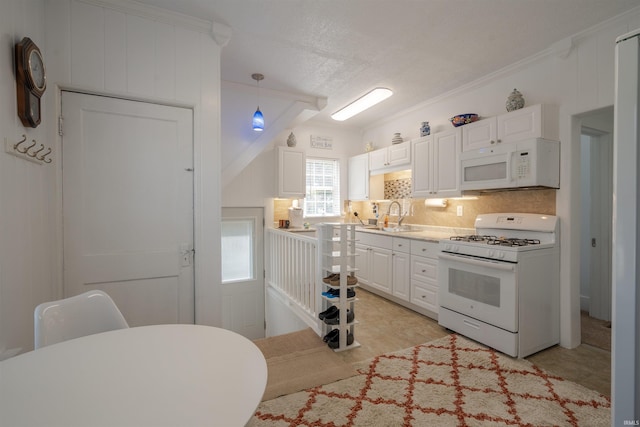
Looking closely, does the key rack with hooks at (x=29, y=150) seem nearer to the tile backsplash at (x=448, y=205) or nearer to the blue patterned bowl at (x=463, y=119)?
the tile backsplash at (x=448, y=205)

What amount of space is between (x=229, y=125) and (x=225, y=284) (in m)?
2.24

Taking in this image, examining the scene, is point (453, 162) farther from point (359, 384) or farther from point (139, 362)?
point (139, 362)

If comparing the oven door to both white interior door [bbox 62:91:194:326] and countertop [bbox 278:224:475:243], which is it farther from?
white interior door [bbox 62:91:194:326]

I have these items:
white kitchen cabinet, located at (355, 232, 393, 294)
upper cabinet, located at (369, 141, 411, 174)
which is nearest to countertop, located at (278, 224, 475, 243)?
white kitchen cabinet, located at (355, 232, 393, 294)

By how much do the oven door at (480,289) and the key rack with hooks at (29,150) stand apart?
3.24 meters

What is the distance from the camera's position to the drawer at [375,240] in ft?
12.8

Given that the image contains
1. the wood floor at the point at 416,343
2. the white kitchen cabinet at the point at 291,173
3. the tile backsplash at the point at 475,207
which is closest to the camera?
the wood floor at the point at 416,343

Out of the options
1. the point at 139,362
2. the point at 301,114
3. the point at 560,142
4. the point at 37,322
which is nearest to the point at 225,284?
the point at 301,114

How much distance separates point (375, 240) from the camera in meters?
4.18

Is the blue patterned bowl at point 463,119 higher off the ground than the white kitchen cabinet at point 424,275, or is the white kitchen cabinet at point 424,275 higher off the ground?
the blue patterned bowl at point 463,119

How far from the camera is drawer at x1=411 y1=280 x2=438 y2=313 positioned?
3.23 meters

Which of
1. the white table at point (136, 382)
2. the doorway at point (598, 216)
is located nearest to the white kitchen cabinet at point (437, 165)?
the doorway at point (598, 216)

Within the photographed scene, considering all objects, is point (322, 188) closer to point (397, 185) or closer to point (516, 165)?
point (397, 185)

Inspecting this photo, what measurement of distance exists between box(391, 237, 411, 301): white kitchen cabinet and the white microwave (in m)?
1.03
